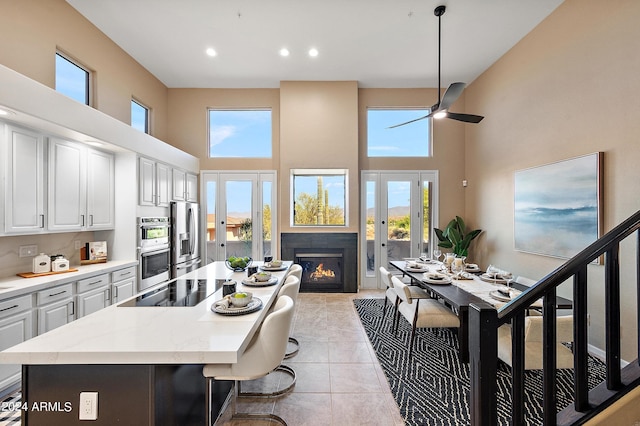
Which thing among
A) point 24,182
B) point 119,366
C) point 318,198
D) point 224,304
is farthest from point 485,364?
point 318,198

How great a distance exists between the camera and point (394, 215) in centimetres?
555

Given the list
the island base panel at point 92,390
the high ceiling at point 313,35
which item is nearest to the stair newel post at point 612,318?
the island base panel at point 92,390

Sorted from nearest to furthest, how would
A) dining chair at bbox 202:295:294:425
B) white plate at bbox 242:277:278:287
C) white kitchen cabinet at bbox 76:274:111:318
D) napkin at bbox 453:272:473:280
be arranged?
dining chair at bbox 202:295:294:425, white plate at bbox 242:277:278:287, white kitchen cabinet at bbox 76:274:111:318, napkin at bbox 453:272:473:280

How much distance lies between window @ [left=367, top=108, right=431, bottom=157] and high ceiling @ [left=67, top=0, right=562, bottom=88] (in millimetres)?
619

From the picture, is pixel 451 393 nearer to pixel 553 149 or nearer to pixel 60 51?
pixel 553 149

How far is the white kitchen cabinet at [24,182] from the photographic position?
245 cm

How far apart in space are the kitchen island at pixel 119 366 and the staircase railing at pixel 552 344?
3.37 feet

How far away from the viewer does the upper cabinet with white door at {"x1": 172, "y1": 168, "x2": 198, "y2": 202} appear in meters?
4.73

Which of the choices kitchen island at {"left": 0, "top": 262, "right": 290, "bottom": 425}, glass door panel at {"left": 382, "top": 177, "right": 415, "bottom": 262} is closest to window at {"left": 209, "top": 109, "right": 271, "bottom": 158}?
glass door panel at {"left": 382, "top": 177, "right": 415, "bottom": 262}

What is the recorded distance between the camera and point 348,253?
5.27 metres

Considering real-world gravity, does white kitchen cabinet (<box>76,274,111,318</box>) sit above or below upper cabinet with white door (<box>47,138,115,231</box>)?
below

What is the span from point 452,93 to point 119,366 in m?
3.54

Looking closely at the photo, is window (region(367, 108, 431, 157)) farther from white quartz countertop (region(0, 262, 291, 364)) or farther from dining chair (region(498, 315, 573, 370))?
white quartz countertop (region(0, 262, 291, 364))

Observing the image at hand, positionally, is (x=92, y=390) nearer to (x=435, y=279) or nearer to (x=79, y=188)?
(x=79, y=188)
